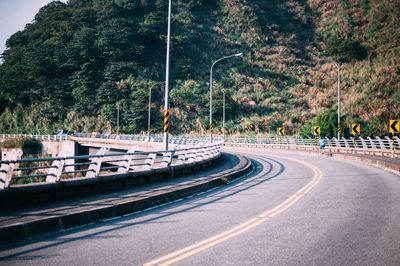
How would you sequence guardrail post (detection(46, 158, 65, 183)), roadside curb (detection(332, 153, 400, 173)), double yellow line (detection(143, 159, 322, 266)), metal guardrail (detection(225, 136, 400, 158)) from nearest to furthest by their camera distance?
double yellow line (detection(143, 159, 322, 266)), guardrail post (detection(46, 158, 65, 183)), roadside curb (detection(332, 153, 400, 173)), metal guardrail (detection(225, 136, 400, 158))

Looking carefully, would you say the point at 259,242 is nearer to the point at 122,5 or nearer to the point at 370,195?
the point at 370,195

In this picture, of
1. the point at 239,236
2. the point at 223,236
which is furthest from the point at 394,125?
the point at 223,236

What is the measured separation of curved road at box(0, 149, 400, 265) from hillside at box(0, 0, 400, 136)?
1953 inches

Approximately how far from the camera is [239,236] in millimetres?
6746

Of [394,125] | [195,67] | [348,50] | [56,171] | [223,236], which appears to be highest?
[348,50]

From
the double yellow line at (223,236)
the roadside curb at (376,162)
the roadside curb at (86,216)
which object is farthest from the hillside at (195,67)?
the double yellow line at (223,236)

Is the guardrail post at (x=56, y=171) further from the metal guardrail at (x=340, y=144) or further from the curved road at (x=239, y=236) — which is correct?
the metal guardrail at (x=340, y=144)

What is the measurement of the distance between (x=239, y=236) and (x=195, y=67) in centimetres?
9418

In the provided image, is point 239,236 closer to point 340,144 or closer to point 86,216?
point 86,216

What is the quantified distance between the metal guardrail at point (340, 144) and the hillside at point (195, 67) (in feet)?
18.6

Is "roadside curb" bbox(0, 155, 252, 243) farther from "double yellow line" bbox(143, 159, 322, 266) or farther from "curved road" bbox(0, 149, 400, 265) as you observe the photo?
"double yellow line" bbox(143, 159, 322, 266)

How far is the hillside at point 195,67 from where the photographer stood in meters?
79.4

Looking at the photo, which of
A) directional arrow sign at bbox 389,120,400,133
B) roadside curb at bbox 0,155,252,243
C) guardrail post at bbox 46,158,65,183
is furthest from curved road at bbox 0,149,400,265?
directional arrow sign at bbox 389,120,400,133

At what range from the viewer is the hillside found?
79375mm
